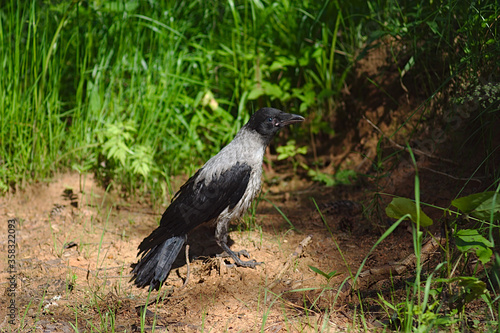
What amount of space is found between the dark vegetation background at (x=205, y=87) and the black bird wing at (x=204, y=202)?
35.2 inches

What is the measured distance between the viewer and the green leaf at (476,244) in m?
2.42

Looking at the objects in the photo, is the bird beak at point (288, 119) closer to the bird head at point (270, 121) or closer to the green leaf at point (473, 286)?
the bird head at point (270, 121)

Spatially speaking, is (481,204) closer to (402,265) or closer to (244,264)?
(402,265)

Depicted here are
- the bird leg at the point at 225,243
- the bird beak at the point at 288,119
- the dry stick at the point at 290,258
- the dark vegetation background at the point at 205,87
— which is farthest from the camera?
the dark vegetation background at the point at 205,87

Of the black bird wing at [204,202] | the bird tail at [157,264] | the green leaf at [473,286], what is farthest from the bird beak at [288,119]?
the green leaf at [473,286]

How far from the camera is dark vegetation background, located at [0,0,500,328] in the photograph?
14.8 feet

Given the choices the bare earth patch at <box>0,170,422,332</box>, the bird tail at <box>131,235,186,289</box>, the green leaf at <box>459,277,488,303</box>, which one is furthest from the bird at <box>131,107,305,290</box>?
the green leaf at <box>459,277,488,303</box>

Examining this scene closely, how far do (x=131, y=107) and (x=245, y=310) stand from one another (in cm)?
281

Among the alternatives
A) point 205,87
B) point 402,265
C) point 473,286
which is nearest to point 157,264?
point 402,265

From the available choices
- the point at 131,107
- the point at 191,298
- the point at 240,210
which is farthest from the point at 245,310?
the point at 131,107

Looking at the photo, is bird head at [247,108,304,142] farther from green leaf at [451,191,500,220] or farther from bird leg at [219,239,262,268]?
green leaf at [451,191,500,220]

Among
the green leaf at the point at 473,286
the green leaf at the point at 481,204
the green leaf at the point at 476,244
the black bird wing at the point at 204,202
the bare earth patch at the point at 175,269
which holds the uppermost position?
the green leaf at the point at 481,204

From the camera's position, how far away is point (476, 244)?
243 cm

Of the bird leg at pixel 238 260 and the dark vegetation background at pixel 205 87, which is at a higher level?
the dark vegetation background at pixel 205 87
